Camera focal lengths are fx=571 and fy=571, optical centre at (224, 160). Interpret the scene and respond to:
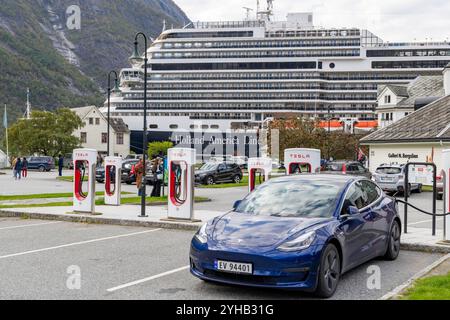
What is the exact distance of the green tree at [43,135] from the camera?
71.4m

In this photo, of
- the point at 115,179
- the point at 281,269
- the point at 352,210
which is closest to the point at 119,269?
the point at 281,269

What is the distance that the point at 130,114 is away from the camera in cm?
10169

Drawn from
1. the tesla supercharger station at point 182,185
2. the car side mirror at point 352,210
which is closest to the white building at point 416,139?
the tesla supercharger station at point 182,185

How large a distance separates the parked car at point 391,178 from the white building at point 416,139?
7.10 m

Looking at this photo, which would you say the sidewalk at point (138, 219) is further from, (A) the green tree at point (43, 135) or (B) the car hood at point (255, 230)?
(A) the green tree at point (43, 135)

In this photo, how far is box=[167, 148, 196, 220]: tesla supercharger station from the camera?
45.3 feet

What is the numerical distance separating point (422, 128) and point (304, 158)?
916 inches

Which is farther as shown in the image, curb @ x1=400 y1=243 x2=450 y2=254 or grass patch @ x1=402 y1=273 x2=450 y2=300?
curb @ x1=400 y1=243 x2=450 y2=254

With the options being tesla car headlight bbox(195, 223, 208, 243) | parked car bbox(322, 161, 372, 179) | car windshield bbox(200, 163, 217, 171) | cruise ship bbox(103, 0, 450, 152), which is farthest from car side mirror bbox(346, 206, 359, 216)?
cruise ship bbox(103, 0, 450, 152)

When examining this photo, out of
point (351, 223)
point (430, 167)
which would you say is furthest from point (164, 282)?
point (430, 167)

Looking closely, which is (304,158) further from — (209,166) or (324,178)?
(209,166)

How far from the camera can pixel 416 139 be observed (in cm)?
3472

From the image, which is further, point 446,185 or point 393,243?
point 446,185

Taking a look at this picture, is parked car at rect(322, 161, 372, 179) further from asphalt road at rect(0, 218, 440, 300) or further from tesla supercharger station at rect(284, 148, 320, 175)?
asphalt road at rect(0, 218, 440, 300)
